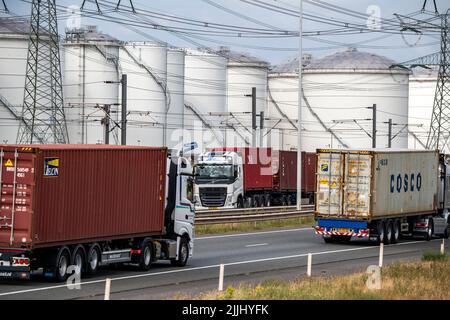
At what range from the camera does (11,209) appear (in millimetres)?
23688

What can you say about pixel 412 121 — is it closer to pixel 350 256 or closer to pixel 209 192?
pixel 209 192

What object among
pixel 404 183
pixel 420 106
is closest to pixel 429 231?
pixel 404 183

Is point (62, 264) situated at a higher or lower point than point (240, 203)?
higher

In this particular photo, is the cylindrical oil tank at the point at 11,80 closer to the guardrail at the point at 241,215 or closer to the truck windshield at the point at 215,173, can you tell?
the truck windshield at the point at 215,173

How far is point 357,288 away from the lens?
22.4 metres

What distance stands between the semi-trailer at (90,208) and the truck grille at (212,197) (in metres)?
29.7

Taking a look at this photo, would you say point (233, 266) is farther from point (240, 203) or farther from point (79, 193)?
point (240, 203)

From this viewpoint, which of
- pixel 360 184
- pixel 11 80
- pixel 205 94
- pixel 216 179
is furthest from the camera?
pixel 205 94

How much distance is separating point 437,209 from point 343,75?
58.1 metres

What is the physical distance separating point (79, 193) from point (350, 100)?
79.6m

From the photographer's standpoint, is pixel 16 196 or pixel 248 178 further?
pixel 248 178
